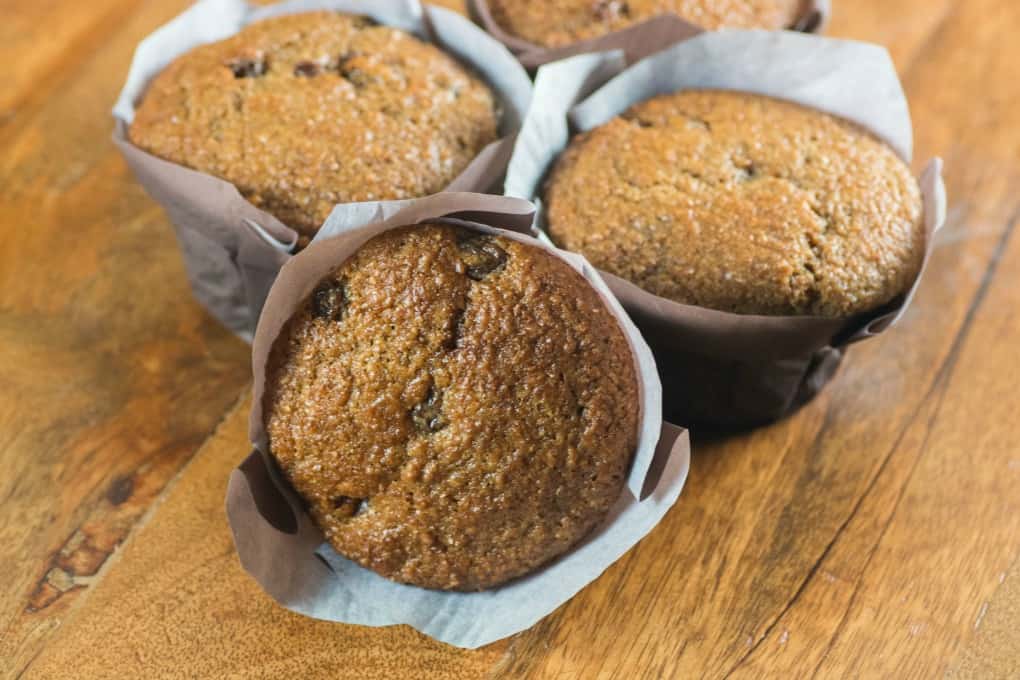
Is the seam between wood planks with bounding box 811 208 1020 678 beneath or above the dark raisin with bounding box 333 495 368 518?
beneath

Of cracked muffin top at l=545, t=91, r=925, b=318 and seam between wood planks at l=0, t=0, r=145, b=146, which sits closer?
cracked muffin top at l=545, t=91, r=925, b=318

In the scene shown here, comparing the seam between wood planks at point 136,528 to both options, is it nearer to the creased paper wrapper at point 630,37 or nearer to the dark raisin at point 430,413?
the dark raisin at point 430,413

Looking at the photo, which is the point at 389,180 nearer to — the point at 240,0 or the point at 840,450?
the point at 240,0

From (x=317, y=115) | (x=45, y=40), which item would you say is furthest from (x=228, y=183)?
(x=45, y=40)

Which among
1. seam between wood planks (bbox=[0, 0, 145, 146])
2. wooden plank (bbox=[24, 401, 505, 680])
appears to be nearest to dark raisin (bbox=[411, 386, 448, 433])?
wooden plank (bbox=[24, 401, 505, 680])

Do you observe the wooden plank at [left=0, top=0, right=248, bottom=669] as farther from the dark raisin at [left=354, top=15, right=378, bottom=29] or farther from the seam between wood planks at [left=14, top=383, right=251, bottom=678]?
the dark raisin at [left=354, top=15, right=378, bottom=29]

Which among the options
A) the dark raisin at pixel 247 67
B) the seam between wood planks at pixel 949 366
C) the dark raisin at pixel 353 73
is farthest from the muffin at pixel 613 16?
the seam between wood planks at pixel 949 366

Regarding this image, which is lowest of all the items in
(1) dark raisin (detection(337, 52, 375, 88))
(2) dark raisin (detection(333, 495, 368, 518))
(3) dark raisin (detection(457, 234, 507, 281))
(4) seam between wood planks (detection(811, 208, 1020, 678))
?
(4) seam between wood planks (detection(811, 208, 1020, 678))
